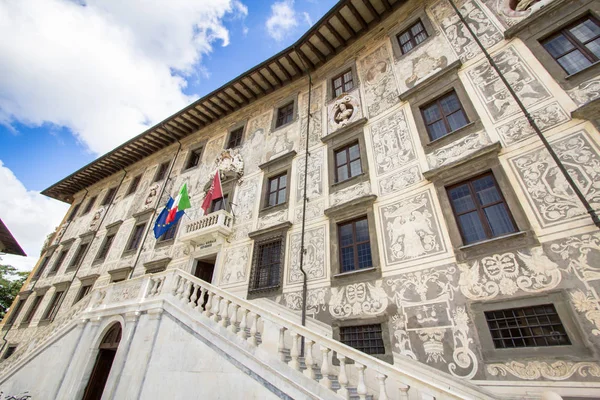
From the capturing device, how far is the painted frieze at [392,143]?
861cm

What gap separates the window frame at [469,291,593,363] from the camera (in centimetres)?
459

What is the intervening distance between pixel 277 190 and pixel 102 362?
8.60 meters

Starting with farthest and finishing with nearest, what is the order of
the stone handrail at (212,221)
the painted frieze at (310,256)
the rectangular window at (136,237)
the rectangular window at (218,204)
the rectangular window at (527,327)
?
the rectangular window at (136,237), the rectangular window at (218,204), the stone handrail at (212,221), the painted frieze at (310,256), the rectangular window at (527,327)

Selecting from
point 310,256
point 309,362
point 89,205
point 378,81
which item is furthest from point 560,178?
point 89,205

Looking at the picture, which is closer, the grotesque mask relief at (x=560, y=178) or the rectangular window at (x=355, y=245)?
the grotesque mask relief at (x=560, y=178)

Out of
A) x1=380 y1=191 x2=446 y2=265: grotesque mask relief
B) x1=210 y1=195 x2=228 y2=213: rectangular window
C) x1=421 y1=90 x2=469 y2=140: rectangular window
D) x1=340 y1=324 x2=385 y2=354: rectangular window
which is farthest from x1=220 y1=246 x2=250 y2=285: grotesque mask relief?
x1=421 y1=90 x2=469 y2=140: rectangular window

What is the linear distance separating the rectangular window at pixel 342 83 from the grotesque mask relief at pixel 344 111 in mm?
745

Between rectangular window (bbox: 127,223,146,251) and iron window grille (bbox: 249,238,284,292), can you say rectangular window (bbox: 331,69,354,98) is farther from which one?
rectangular window (bbox: 127,223,146,251)

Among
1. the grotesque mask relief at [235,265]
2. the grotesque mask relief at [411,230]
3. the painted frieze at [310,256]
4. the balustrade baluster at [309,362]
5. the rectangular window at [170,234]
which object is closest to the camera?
the balustrade baluster at [309,362]

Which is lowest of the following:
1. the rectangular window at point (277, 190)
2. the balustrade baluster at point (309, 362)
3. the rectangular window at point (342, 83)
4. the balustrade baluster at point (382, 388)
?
the balustrade baluster at point (382, 388)

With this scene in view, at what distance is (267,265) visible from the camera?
10.1 metres

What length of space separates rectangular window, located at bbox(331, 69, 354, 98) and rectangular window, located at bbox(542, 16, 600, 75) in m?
6.69

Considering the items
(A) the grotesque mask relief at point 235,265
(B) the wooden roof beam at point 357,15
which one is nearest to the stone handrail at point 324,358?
(A) the grotesque mask relief at point 235,265

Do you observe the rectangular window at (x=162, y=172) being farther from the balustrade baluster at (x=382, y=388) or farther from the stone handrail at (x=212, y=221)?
the balustrade baluster at (x=382, y=388)
